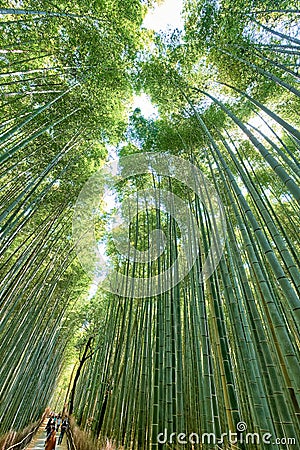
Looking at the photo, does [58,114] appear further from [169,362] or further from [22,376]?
[22,376]

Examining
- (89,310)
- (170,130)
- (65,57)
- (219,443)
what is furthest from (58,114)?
(89,310)

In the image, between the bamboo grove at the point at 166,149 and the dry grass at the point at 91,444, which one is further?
the dry grass at the point at 91,444

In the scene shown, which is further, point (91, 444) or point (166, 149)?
point (166, 149)

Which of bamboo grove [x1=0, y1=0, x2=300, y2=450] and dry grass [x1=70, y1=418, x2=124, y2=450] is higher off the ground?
bamboo grove [x1=0, y1=0, x2=300, y2=450]

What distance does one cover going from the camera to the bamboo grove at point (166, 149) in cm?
249

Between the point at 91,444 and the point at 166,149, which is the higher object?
the point at 166,149

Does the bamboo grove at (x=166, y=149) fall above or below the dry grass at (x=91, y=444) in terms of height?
above

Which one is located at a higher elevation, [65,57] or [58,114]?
[65,57]

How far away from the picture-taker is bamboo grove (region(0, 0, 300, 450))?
2.49 metres

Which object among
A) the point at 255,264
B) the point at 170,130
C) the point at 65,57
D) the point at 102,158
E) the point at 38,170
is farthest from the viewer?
the point at 102,158

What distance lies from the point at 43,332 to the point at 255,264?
5370mm

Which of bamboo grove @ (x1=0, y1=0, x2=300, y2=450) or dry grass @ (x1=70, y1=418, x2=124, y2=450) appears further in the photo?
dry grass @ (x1=70, y1=418, x2=124, y2=450)

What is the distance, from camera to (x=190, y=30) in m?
3.73

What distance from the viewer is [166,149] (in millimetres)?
4699
